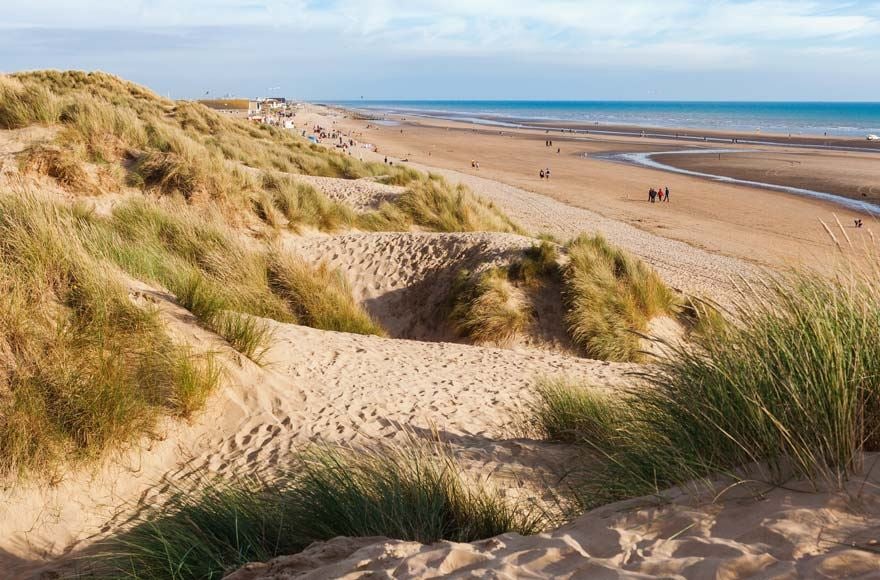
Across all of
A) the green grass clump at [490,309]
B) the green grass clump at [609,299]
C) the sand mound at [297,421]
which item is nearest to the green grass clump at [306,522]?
the sand mound at [297,421]

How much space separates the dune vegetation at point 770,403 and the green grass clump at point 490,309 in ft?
19.0

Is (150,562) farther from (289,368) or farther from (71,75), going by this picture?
(71,75)

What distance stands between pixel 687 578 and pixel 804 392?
1.12m

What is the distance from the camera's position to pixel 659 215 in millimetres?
25594

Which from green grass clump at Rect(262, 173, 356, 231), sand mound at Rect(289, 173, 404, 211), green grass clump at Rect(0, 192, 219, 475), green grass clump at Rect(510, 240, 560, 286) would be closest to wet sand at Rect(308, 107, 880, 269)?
green grass clump at Rect(510, 240, 560, 286)

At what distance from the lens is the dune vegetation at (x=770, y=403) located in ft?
8.55

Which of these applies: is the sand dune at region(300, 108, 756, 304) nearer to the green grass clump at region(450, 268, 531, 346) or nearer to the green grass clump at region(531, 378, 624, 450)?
the green grass clump at region(450, 268, 531, 346)

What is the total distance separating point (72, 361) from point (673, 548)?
389 centimetres

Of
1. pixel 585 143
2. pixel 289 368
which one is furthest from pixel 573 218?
pixel 585 143

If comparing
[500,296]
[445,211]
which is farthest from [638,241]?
[500,296]

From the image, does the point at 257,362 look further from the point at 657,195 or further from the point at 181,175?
the point at 657,195

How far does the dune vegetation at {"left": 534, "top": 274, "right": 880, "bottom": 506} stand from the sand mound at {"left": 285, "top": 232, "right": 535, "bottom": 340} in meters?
6.44

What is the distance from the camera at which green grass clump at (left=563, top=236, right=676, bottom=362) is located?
9352 millimetres

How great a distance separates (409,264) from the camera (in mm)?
11672
